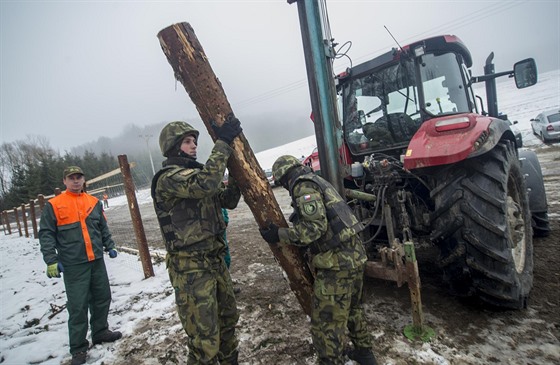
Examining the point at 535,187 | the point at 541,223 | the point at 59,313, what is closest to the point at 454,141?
the point at 535,187

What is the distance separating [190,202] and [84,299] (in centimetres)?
183

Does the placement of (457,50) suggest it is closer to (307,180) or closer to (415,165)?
(415,165)

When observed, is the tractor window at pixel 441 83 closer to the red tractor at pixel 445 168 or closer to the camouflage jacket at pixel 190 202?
the red tractor at pixel 445 168

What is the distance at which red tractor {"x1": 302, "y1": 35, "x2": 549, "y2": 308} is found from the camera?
2.41 m

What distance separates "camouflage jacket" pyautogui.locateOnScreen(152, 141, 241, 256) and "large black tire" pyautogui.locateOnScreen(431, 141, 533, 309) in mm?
1919

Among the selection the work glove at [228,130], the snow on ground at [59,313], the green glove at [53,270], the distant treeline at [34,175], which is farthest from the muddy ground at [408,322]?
the distant treeline at [34,175]

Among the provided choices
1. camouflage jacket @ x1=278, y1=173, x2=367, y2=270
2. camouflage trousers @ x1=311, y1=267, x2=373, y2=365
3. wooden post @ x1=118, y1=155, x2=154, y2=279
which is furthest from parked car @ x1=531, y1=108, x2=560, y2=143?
wooden post @ x1=118, y1=155, x2=154, y2=279

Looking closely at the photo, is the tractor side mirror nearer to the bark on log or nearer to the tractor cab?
the tractor cab

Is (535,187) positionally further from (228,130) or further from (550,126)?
(550,126)

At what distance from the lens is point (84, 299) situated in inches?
116

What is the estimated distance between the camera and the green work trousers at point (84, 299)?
9.43ft

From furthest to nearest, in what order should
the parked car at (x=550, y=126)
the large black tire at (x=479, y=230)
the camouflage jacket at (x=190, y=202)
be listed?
the parked car at (x=550, y=126)
the large black tire at (x=479, y=230)
the camouflage jacket at (x=190, y=202)

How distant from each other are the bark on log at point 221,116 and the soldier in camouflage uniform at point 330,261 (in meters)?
0.15

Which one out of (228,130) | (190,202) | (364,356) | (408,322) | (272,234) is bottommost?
(408,322)
